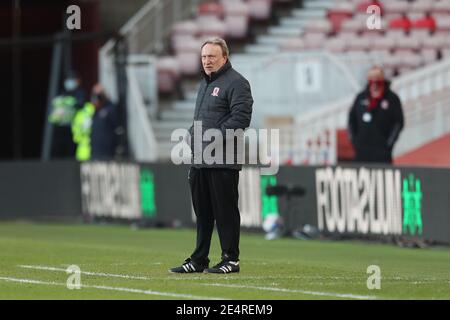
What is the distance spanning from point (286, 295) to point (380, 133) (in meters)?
9.06

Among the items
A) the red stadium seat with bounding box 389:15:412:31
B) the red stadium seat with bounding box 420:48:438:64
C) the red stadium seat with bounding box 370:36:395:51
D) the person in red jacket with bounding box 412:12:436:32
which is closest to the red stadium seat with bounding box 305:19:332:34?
the red stadium seat with bounding box 370:36:395:51

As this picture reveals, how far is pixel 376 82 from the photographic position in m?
19.6

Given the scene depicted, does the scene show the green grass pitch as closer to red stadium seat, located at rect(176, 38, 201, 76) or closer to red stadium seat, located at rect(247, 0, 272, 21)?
red stadium seat, located at rect(176, 38, 201, 76)

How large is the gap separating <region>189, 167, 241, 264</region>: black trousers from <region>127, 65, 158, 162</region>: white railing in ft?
42.6

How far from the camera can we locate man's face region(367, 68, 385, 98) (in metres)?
19.5

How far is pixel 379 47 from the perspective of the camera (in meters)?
26.6

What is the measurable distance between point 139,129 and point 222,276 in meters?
14.0

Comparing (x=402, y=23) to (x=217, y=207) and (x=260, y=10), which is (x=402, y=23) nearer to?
(x=260, y=10)

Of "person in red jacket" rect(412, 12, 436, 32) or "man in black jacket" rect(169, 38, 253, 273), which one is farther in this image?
"person in red jacket" rect(412, 12, 436, 32)

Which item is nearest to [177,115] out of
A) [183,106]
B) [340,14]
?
[183,106]

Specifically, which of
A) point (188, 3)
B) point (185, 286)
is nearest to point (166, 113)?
point (188, 3)

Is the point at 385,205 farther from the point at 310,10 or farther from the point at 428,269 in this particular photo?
the point at 310,10

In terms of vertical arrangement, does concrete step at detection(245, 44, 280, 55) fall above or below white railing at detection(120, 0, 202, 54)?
below

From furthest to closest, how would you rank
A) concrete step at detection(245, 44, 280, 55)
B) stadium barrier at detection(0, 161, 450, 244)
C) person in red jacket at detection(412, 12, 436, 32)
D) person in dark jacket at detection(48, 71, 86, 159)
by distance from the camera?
concrete step at detection(245, 44, 280, 55), person in dark jacket at detection(48, 71, 86, 159), person in red jacket at detection(412, 12, 436, 32), stadium barrier at detection(0, 161, 450, 244)
